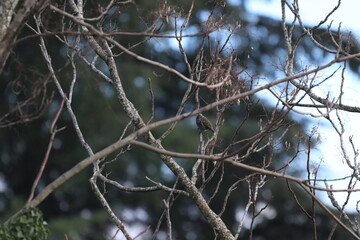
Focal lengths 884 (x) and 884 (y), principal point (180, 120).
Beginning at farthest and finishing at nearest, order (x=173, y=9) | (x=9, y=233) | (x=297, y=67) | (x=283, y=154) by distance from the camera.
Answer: (x=283, y=154), (x=297, y=67), (x=173, y=9), (x=9, y=233)

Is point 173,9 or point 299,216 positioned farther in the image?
point 299,216

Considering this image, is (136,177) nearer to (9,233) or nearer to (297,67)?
(297,67)

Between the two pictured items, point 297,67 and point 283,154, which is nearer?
point 297,67

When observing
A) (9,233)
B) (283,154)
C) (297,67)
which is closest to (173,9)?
(297,67)

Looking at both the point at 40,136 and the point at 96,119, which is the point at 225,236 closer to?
the point at 96,119

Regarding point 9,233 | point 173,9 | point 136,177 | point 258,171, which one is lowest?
point 9,233

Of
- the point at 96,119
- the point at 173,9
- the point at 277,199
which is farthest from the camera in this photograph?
the point at 277,199

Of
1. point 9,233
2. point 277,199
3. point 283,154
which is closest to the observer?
point 9,233

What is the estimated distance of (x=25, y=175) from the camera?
2152 centimetres

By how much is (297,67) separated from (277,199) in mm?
14623

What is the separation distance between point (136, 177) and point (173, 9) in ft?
45.9

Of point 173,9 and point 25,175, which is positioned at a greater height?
point 25,175

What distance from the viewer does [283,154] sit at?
719 inches

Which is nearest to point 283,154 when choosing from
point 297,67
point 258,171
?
point 297,67
